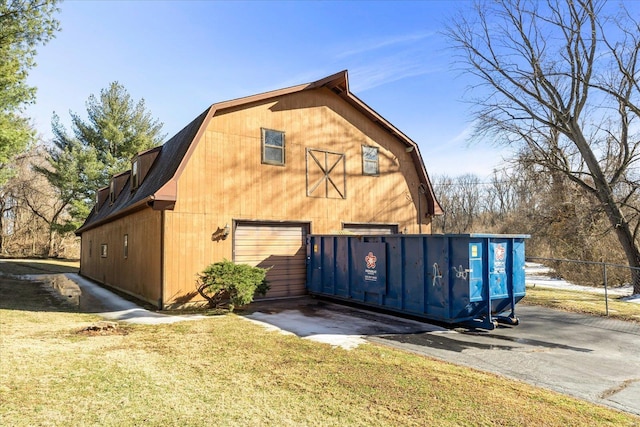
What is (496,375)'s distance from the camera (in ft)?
18.3

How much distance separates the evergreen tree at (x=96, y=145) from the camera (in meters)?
30.9

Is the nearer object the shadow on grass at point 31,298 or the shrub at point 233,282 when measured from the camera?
the shrub at point 233,282

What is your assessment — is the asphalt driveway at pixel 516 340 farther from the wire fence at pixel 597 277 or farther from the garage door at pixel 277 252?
the wire fence at pixel 597 277

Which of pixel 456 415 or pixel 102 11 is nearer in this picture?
pixel 456 415

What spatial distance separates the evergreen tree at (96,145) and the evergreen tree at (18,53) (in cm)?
1700

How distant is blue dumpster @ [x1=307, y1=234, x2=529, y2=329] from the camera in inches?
332

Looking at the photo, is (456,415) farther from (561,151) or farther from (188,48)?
(561,151)

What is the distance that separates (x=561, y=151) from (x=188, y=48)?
55.6 ft

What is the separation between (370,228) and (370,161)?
268cm

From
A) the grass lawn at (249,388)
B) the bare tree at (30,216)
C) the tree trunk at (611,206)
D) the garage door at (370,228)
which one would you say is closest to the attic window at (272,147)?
the garage door at (370,228)

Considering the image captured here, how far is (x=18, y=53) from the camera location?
14.3 metres

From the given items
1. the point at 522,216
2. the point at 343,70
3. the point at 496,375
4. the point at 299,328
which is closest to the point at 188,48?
the point at 343,70

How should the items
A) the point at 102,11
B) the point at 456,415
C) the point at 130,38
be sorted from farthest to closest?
1. the point at 130,38
2. the point at 102,11
3. the point at 456,415

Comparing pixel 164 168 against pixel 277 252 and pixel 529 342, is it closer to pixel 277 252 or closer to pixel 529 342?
pixel 277 252
